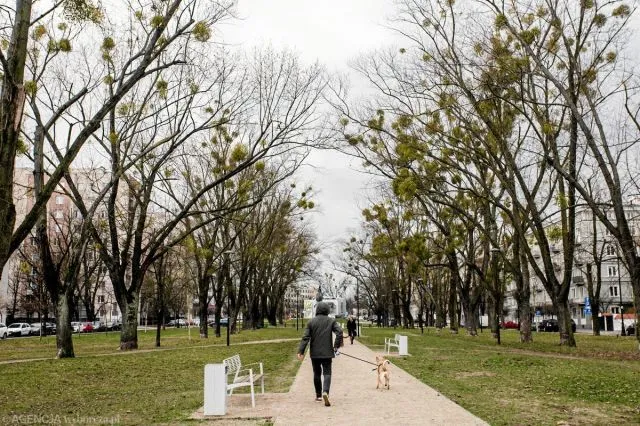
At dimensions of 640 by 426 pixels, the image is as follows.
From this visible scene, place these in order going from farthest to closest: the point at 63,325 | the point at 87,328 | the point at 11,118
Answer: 1. the point at 87,328
2. the point at 63,325
3. the point at 11,118

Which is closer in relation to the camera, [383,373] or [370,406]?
[370,406]

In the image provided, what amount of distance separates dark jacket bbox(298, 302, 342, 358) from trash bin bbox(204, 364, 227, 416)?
161cm

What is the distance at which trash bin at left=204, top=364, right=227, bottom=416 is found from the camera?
9.24 meters

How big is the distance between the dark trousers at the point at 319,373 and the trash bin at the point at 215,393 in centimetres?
166

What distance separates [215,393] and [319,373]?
6.27ft

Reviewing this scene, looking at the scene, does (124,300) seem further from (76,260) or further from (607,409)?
(607,409)

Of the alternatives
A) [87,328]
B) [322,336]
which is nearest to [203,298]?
[322,336]

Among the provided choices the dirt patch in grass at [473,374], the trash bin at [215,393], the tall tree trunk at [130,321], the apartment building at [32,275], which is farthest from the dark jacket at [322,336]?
the apartment building at [32,275]

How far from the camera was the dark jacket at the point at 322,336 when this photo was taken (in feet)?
33.8

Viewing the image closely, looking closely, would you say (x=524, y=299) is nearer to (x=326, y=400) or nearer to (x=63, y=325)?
(x=63, y=325)

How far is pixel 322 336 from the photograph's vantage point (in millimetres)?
10359

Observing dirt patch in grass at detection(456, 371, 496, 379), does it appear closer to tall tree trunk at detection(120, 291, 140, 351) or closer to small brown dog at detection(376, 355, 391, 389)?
small brown dog at detection(376, 355, 391, 389)

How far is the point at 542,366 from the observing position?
1688cm

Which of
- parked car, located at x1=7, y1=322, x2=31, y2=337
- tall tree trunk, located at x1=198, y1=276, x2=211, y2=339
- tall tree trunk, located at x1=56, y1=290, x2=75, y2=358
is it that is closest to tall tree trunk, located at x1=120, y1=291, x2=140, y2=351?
tall tree trunk, located at x1=56, y1=290, x2=75, y2=358
